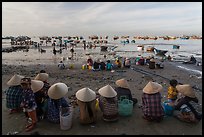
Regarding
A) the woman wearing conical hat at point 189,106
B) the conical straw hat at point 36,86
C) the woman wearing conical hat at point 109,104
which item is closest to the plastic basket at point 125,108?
the woman wearing conical hat at point 109,104

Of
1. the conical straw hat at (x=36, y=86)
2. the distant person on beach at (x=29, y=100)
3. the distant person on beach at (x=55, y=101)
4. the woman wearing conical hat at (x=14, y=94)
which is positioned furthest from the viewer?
the woman wearing conical hat at (x=14, y=94)

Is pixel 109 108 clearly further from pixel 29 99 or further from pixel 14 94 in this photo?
pixel 14 94

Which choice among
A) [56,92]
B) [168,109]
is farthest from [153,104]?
[56,92]

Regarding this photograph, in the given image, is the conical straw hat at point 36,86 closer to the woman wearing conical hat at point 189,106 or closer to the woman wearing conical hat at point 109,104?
the woman wearing conical hat at point 109,104

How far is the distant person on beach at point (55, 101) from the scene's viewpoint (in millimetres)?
5453

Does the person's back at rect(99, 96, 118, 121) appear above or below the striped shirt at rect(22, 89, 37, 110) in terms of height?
below

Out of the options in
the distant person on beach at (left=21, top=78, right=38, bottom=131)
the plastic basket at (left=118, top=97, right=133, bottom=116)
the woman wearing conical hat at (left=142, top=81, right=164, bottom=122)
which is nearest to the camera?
the distant person on beach at (left=21, top=78, right=38, bottom=131)

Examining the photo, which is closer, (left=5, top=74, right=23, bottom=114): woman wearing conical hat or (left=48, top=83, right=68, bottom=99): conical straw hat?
(left=48, top=83, right=68, bottom=99): conical straw hat

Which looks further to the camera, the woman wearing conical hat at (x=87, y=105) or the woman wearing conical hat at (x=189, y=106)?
the woman wearing conical hat at (x=189, y=106)

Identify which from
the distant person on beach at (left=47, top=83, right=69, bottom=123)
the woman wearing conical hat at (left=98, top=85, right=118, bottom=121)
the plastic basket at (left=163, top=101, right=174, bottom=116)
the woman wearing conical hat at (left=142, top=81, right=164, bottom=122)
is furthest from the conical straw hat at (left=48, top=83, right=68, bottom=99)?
the plastic basket at (left=163, top=101, right=174, bottom=116)

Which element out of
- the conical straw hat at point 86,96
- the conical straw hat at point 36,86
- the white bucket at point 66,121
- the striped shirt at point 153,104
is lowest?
the white bucket at point 66,121

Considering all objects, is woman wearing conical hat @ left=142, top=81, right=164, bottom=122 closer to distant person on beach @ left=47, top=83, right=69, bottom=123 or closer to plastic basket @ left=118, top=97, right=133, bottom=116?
plastic basket @ left=118, top=97, right=133, bottom=116

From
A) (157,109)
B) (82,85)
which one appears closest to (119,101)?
(157,109)

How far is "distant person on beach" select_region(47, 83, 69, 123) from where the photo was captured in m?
5.45
